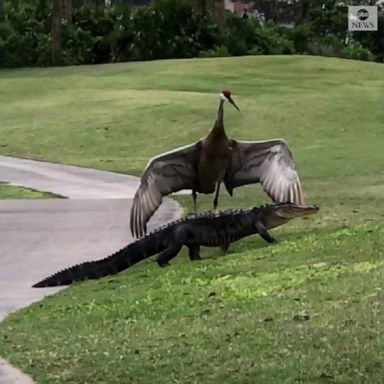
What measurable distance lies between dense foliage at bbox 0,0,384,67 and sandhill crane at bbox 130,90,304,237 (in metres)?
30.0

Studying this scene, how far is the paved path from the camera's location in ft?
34.0

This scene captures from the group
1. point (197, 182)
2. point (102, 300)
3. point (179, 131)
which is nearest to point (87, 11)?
point (179, 131)

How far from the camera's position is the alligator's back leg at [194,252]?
1081 cm

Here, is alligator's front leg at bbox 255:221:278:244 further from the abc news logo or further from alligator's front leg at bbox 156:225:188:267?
the abc news logo

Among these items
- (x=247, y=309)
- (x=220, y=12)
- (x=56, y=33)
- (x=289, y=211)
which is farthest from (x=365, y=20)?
(x=220, y=12)

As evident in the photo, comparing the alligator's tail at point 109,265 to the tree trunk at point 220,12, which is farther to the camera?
the tree trunk at point 220,12

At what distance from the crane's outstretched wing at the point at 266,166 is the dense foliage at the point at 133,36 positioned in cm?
2994

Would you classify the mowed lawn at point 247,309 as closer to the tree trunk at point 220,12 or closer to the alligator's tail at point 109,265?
the alligator's tail at point 109,265

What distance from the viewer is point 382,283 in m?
7.55

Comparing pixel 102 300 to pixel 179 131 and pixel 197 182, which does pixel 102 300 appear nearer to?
pixel 197 182

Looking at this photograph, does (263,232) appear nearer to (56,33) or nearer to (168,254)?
(168,254)

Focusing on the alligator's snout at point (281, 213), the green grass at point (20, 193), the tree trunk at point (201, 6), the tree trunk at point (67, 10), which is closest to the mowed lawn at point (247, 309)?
the alligator's snout at point (281, 213)

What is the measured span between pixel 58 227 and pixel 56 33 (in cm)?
2719

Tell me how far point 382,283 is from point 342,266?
4.22ft
